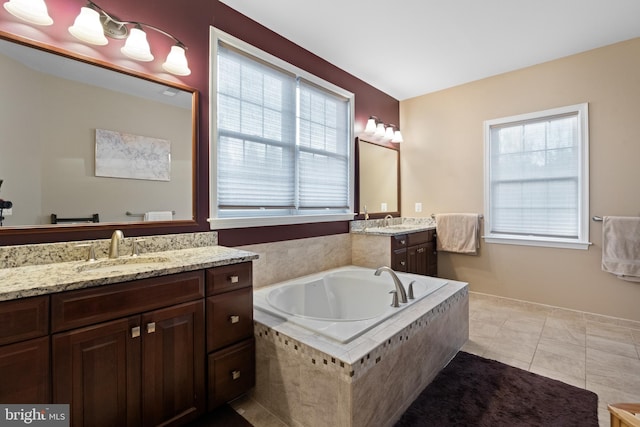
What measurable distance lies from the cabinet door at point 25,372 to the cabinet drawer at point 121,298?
8cm

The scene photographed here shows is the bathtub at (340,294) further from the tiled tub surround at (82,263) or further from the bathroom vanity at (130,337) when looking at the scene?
the tiled tub surround at (82,263)

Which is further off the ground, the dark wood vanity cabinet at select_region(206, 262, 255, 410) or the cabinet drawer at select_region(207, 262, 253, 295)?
the cabinet drawer at select_region(207, 262, 253, 295)

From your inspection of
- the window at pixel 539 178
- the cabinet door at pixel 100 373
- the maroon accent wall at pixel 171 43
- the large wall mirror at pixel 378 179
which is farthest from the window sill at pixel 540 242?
the cabinet door at pixel 100 373

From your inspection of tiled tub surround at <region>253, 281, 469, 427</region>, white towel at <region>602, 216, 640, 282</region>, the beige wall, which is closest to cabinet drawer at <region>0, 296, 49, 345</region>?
tiled tub surround at <region>253, 281, 469, 427</region>

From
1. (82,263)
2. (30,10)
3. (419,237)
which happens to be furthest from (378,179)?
(30,10)

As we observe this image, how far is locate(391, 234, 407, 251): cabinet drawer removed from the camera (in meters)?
3.02

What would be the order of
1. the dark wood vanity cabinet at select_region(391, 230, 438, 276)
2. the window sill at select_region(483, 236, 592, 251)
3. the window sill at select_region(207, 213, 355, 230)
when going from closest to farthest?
the window sill at select_region(207, 213, 355, 230), the window sill at select_region(483, 236, 592, 251), the dark wood vanity cabinet at select_region(391, 230, 438, 276)

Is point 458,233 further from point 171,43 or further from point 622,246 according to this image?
point 171,43

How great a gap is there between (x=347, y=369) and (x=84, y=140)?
1.79 meters

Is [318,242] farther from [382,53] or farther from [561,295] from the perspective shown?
[561,295]

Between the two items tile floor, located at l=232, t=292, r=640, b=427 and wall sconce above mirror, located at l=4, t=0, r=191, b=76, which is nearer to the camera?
wall sconce above mirror, located at l=4, t=0, r=191, b=76

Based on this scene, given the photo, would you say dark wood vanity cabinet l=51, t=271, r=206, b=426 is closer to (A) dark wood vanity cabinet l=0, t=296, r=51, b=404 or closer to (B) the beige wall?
(A) dark wood vanity cabinet l=0, t=296, r=51, b=404

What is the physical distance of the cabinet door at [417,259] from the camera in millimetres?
3271

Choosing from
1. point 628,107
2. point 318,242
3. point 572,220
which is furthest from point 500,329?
point 628,107
